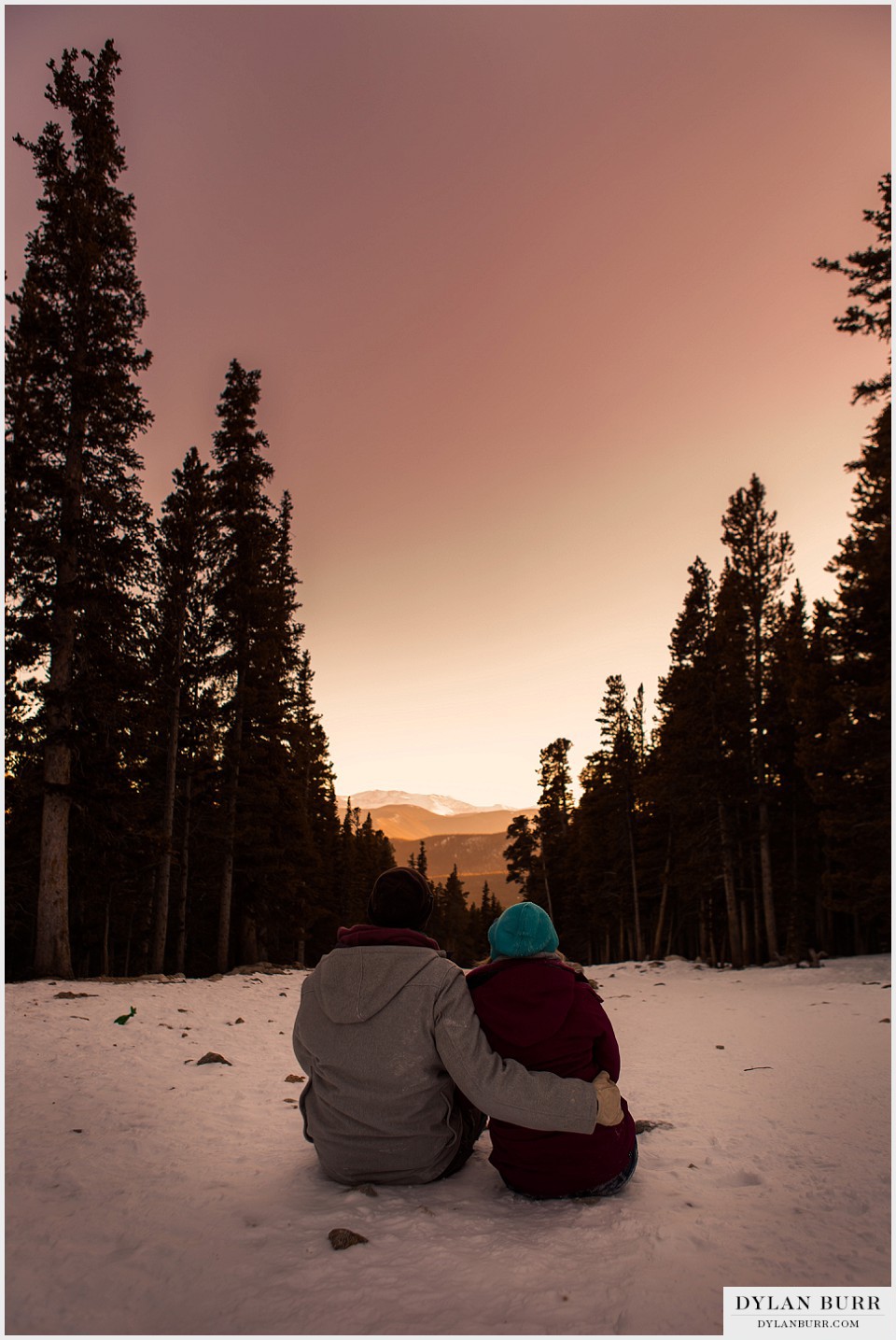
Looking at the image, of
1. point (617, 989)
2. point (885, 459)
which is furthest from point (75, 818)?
point (885, 459)

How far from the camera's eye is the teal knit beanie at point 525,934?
3.54 m

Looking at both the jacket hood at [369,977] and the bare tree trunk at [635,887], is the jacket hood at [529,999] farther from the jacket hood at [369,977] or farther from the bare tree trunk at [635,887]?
the bare tree trunk at [635,887]

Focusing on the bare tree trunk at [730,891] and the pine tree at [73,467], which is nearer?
the pine tree at [73,467]

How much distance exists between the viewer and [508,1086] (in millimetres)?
3264

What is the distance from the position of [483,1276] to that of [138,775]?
12607 mm

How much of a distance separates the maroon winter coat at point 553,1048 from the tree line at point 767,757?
13137 mm

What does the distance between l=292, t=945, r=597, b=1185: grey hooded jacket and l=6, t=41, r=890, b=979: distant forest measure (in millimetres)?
9893

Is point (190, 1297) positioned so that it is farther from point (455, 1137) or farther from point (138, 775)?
point (138, 775)

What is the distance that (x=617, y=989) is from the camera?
750 inches

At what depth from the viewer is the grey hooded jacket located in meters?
3.27

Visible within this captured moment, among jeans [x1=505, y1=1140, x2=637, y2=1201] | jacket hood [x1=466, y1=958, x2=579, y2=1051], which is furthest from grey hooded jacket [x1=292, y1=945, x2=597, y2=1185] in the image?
jeans [x1=505, y1=1140, x2=637, y2=1201]

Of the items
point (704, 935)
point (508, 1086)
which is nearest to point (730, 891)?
point (704, 935)

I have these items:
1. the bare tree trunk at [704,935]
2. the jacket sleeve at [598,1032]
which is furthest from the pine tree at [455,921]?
the jacket sleeve at [598,1032]

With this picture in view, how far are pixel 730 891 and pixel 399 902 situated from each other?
2422 centimetres
